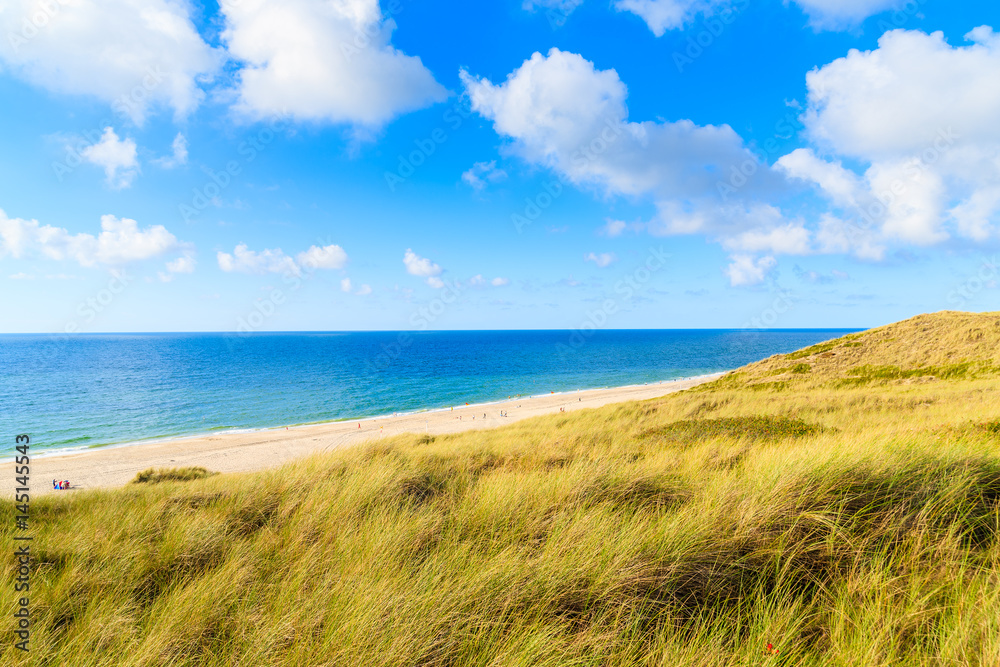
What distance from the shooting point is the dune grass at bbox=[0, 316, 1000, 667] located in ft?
7.95

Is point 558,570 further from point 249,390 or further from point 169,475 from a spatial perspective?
point 249,390

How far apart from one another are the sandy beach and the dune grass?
500 inches

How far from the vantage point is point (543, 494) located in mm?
4395

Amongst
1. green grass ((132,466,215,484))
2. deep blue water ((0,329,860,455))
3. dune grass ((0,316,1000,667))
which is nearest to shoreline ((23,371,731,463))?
deep blue water ((0,329,860,455))

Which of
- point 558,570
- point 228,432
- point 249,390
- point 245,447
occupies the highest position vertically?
point 558,570

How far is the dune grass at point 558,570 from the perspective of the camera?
2422 mm

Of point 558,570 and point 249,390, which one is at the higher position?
point 558,570

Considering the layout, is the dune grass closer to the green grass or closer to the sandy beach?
the green grass

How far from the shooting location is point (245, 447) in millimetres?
29141

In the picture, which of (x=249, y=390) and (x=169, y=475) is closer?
(x=169, y=475)

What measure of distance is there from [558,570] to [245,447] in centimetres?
3245

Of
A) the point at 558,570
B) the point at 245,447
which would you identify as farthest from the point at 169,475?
the point at 245,447

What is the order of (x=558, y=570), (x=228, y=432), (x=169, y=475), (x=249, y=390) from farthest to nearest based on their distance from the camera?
(x=249, y=390), (x=228, y=432), (x=169, y=475), (x=558, y=570)

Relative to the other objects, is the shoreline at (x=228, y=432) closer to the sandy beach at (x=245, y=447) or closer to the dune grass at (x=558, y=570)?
the sandy beach at (x=245, y=447)
